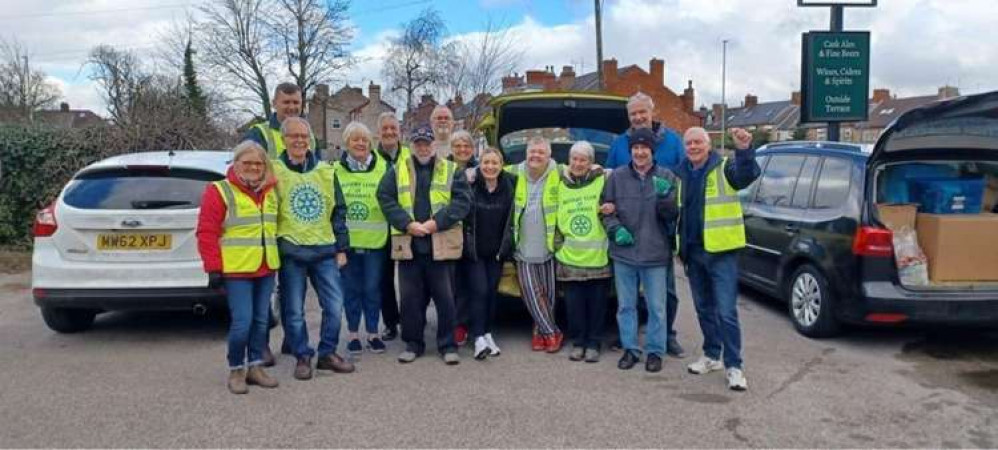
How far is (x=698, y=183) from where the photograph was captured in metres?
5.06

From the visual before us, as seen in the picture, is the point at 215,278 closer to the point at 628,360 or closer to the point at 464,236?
the point at 464,236

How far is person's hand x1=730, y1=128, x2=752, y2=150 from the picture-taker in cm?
475

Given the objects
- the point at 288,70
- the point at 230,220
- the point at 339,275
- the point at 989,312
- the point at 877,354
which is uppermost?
the point at 288,70

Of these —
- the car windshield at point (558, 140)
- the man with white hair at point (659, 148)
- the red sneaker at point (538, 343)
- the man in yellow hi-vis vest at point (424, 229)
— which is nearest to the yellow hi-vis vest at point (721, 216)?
the man with white hair at point (659, 148)

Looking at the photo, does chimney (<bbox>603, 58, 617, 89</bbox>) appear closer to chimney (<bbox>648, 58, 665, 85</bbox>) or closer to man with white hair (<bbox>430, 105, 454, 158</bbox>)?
chimney (<bbox>648, 58, 665, 85</bbox>)

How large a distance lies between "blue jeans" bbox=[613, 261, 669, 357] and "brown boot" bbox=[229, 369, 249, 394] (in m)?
2.61

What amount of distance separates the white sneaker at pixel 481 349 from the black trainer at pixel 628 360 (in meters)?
0.97

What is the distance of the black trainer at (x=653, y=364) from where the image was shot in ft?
17.2

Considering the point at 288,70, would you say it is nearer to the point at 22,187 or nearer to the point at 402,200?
the point at 22,187

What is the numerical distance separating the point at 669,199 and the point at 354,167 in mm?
2267

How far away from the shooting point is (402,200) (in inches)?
211

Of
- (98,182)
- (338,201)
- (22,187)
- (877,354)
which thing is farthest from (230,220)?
(22,187)

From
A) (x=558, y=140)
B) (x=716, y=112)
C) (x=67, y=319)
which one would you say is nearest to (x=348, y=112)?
Answer: (x=716, y=112)

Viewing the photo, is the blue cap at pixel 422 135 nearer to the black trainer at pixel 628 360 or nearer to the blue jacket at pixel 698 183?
the blue jacket at pixel 698 183
